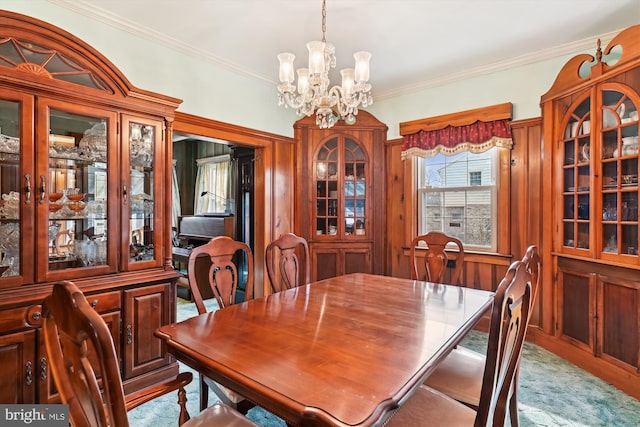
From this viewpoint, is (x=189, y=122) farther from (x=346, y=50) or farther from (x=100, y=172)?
(x=346, y=50)

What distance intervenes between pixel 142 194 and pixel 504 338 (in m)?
2.42

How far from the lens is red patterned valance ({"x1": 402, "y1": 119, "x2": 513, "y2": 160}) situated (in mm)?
3424

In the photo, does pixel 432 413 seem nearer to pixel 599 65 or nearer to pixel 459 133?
pixel 599 65

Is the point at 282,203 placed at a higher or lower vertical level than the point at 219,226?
higher

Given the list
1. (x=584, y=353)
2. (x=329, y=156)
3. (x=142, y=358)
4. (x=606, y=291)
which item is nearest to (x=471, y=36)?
(x=329, y=156)

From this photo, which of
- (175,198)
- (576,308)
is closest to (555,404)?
(576,308)

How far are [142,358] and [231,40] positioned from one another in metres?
2.67

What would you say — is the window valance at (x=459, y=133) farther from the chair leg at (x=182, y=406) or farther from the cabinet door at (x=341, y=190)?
the chair leg at (x=182, y=406)

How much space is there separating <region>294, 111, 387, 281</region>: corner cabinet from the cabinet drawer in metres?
2.35

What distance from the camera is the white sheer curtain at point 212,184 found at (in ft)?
20.7

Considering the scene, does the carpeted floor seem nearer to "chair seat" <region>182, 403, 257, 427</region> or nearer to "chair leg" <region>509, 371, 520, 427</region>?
"chair leg" <region>509, 371, 520, 427</region>

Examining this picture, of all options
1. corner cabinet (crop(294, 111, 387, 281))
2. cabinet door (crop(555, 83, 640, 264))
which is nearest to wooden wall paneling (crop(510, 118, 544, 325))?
cabinet door (crop(555, 83, 640, 264))

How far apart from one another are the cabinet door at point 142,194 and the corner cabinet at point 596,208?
3.37m

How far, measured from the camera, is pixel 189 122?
10.2 ft
